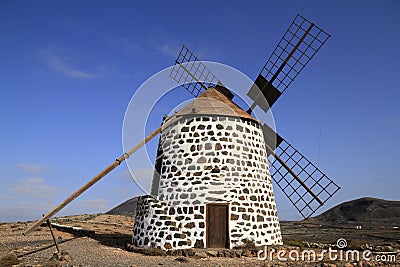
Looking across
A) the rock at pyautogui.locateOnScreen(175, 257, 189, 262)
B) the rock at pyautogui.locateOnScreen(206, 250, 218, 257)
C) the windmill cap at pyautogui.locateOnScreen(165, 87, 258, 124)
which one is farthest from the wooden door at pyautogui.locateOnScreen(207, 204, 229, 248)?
the windmill cap at pyautogui.locateOnScreen(165, 87, 258, 124)

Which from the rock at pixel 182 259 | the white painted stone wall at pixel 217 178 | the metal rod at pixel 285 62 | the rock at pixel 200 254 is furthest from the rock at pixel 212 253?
the metal rod at pixel 285 62

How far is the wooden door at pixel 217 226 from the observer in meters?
12.3

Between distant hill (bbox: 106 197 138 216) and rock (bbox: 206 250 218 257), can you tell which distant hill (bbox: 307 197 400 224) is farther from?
rock (bbox: 206 250 218 257)

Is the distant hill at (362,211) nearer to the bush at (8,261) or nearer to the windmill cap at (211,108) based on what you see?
the windmill cap at (211,108)

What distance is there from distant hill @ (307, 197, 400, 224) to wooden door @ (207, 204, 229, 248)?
48.5 m

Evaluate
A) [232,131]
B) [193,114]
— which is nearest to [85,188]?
[193,114]

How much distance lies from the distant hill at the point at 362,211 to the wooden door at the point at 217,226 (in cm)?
4847

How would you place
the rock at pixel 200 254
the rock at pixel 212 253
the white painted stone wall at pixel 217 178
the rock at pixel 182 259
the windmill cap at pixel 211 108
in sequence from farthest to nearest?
the windmill cap at pixel 211 108
the white painted stone wall at pixel 217 178
the rock at pixel 212 253
the rock at pixel 200 254
the rock at pixel 182 259

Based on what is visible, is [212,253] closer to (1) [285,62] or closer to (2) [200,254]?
(2) [200,254]

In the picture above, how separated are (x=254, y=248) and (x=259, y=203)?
168 centimetres

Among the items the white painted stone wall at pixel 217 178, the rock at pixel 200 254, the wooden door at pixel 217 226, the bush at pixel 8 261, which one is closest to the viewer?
the bush at pixel 8 261

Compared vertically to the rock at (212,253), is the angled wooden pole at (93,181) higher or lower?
higher

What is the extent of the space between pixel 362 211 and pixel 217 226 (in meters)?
54.7

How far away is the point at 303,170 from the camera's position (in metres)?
15.8
